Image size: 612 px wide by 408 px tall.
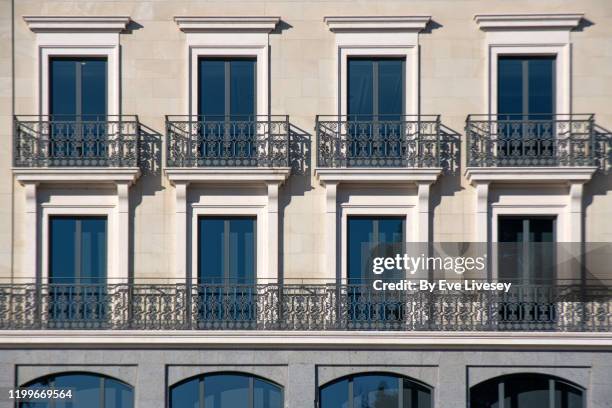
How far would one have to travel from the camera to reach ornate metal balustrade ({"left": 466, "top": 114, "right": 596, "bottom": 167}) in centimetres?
2389

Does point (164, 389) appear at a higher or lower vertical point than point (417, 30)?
lower

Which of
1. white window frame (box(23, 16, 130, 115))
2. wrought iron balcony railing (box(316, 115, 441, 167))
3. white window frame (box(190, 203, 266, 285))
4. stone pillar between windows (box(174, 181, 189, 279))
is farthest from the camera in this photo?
white window frame (box(23, 16, 130, 115))

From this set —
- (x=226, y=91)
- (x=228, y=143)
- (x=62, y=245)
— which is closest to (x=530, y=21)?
(x=226, y=91)

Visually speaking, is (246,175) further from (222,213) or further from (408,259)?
(408,259)

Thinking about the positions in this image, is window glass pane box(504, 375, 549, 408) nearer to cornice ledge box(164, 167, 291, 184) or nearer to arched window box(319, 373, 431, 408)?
arched window box(319, 373, 431, 408)

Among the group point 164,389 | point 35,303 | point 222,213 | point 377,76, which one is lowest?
point 164,389

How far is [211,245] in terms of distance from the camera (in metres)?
24.5

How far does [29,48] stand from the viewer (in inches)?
969

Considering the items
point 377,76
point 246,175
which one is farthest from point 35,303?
point 377,76

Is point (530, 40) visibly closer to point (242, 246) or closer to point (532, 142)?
point (532, 142)

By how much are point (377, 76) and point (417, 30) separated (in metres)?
1.25

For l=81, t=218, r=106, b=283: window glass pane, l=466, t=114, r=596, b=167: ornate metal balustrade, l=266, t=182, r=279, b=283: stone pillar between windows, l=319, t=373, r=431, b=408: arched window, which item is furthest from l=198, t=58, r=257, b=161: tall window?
l=319, t=373, r=431, b=408: arched window

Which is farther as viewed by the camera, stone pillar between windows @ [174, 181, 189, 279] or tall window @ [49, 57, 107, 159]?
tall window @ [49, 57, 107, 159]

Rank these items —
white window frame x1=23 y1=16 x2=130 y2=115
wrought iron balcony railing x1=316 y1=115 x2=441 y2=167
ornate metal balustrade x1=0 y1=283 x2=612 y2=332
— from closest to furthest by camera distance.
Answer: ornate metal balustrade x1=0 y1=283 x2=612 y2=332 < wrought iron balcony railing x1=316 y1=115 x2=441 y2=167 < white window frame x1=23 y1=16 x2=130 y2=115
